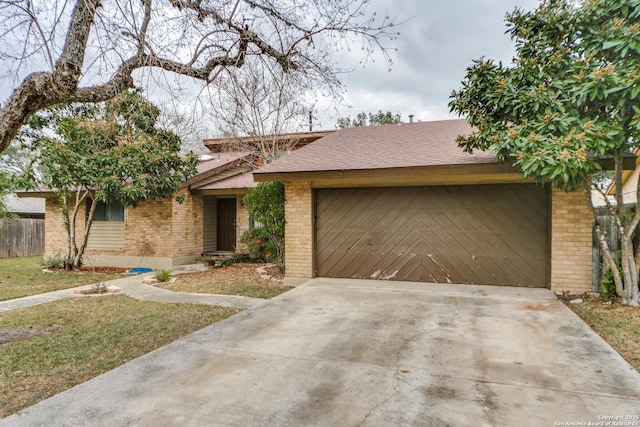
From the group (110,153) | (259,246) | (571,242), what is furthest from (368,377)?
(110,153)

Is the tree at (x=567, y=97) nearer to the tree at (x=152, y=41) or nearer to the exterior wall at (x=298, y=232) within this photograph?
the tree at (x=152, y=41)

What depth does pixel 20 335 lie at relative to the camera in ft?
16.9

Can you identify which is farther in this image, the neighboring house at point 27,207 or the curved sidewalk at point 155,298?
the neighboring house at point 27,207

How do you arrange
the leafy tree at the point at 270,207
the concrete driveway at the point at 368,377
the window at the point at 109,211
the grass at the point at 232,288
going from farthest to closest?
the window at the point at 109,211 < the leafy tree at the point at 270,207 < the grass at the point at 232,288 < the concrete driveway at the point at 368,377

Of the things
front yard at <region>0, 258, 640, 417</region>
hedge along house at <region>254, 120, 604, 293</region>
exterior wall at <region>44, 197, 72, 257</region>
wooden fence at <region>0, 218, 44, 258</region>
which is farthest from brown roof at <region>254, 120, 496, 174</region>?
wooden fence at <region>0, 218, 44, 258</region>

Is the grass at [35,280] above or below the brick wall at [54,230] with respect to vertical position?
below

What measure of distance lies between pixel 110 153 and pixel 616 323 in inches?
451

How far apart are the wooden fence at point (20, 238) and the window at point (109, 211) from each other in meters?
6.98

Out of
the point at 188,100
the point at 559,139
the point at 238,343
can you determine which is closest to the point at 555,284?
the point at 559,139

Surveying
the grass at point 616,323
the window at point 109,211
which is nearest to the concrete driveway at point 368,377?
the grass at point 616,323

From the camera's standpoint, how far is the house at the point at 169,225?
38.8 ft

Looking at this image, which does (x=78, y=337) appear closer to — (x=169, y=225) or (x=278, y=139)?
(x=169, y=225)

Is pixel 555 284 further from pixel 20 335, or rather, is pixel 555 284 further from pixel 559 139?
pixel 20 335

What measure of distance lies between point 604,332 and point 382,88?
179 inches
